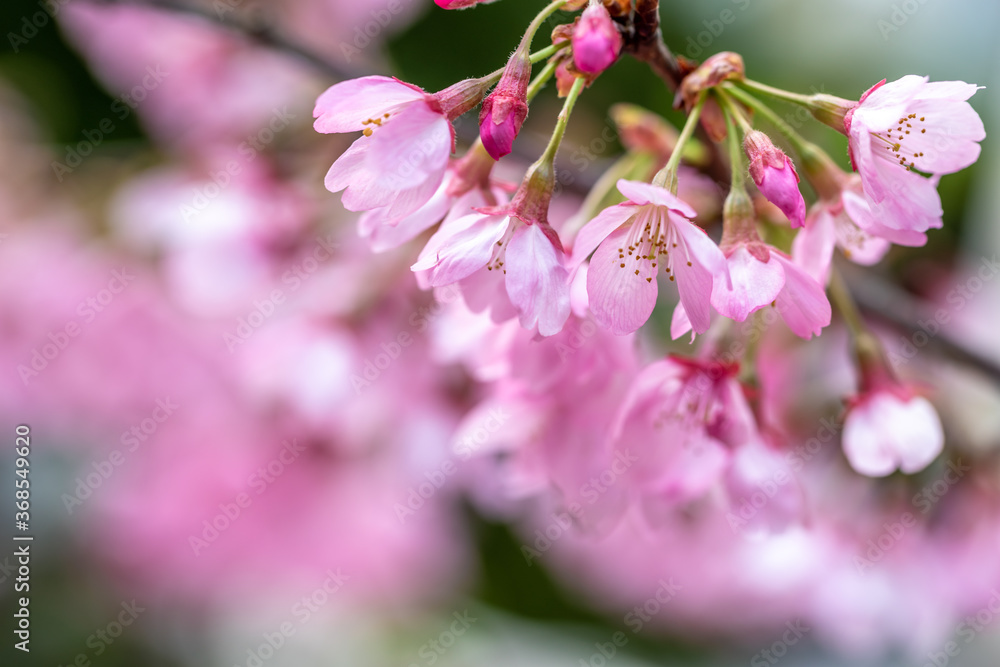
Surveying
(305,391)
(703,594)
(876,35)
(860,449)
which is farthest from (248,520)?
(876,35)

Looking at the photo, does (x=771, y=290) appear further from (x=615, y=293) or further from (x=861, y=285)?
(x=861, y=285)

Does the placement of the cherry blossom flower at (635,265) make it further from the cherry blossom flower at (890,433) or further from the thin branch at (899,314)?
Result: the thin branch at (899,314)

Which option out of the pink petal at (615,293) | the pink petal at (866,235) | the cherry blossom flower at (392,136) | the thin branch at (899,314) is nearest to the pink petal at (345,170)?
the cherry blossom flower at (392,136)

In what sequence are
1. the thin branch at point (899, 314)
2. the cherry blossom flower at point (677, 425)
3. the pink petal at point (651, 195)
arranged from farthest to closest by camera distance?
the thin branch at point (899, 314) < the cherry blossom flower at point (677, 425) < the pink petal at point (651, 195)

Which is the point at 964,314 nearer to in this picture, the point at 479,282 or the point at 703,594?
the point at 703,594

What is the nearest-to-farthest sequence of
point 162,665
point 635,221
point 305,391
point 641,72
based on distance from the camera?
point 635,221
point 305,391
point 641,72
point 162,665

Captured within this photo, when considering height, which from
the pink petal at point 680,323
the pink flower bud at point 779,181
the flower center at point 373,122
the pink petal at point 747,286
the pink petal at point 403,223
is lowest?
the pink petal at point 680,323

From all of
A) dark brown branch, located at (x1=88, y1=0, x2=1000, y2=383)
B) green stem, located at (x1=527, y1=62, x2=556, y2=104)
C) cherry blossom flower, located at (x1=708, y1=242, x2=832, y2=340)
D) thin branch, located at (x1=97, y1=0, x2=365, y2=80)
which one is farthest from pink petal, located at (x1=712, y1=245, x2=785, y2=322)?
thin branch, located at (x1=97, y1=0, x2=365, y2=80)
